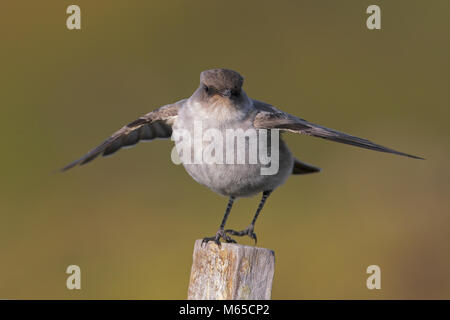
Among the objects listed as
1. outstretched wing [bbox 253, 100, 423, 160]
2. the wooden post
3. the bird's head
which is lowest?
the wooden post

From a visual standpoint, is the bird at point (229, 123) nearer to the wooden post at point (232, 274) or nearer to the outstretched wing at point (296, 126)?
the outstretched wing at point (296, 126)

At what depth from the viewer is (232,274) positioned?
3996mm

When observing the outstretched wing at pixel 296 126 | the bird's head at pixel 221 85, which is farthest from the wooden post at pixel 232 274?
the bird's head at pixel 221 85

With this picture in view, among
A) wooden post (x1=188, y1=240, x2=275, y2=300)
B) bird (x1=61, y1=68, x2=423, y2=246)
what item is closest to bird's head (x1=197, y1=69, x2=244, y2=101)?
bird (x1=61, y1=68, x2=423, y2=246)

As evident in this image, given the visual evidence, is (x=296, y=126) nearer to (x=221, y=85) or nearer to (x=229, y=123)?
(x=229, y=123)

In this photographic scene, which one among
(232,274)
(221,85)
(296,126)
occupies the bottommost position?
(232,274)

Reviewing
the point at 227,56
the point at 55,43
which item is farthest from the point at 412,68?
the point at 55,43

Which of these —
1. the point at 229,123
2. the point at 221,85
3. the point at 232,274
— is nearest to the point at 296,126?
the point at 229,123

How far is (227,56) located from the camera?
1148 centimetres

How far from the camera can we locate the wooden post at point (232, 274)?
3977 mm

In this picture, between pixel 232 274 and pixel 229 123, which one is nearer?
pixel 232 274

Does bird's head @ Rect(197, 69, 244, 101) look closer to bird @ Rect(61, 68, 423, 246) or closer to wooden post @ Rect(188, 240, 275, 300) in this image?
bird @ Rect(61, 68, 423, 246)

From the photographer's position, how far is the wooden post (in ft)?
13.0

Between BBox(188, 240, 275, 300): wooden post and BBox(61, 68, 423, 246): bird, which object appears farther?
BBox(61, 68, 423, 246): bird
